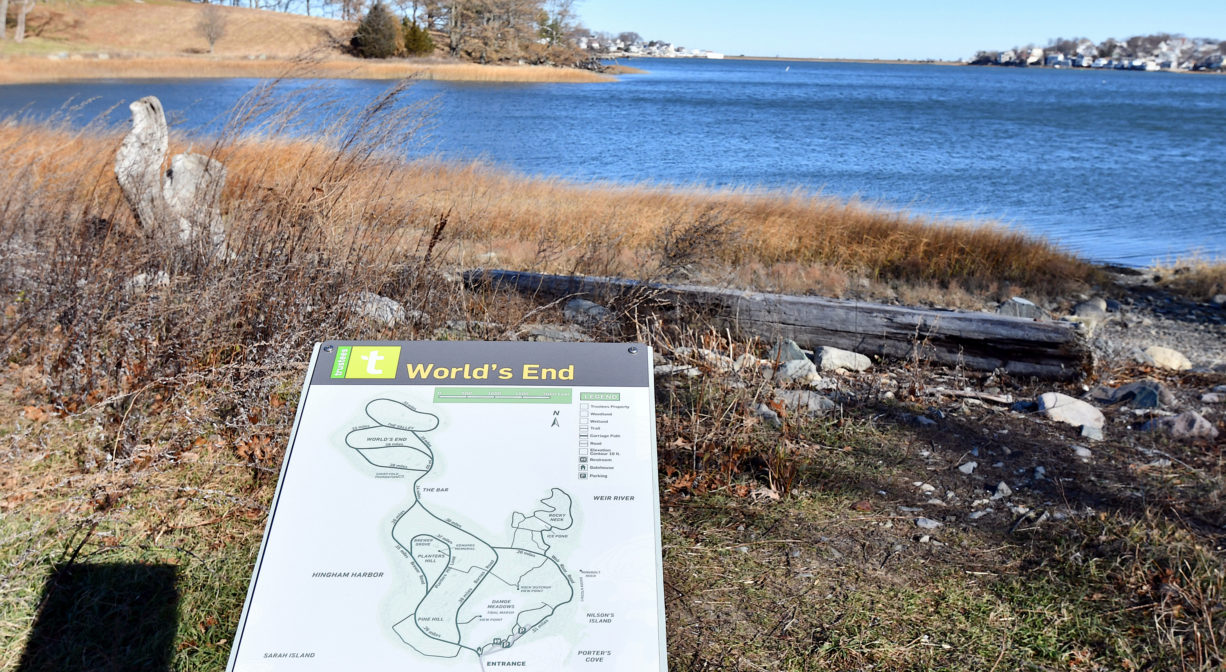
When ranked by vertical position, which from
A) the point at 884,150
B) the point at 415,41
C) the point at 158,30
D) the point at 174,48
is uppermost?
the point at 415,41

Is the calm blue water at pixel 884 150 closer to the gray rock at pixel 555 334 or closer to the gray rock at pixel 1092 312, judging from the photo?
the gray rock at pixel 555 334

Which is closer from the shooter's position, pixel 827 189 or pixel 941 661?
pixel 941 661

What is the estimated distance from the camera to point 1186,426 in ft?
14.0

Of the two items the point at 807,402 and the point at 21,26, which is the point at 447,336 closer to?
the point at 807,402

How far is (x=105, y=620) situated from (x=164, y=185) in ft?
14.8

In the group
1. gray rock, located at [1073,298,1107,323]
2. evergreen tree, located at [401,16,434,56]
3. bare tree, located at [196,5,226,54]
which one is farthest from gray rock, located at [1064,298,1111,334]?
evergreen tree, located at [401,16,434,56]

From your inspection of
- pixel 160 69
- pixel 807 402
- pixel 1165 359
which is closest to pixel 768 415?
pixel 807 402

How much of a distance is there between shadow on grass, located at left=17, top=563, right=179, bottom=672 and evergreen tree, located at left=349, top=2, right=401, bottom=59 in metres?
58.4

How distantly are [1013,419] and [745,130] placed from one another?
2648cm

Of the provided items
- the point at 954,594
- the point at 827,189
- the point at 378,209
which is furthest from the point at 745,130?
the point at 954,594

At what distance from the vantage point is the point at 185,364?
12.7ft

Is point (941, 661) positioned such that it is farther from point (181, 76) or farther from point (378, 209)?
point (181, 76)

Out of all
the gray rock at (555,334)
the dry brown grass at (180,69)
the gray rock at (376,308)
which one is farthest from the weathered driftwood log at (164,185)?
the dry brown grass at (180,69)

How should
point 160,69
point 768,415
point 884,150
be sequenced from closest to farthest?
point 768,415 → point 884,150 → point 160,69
